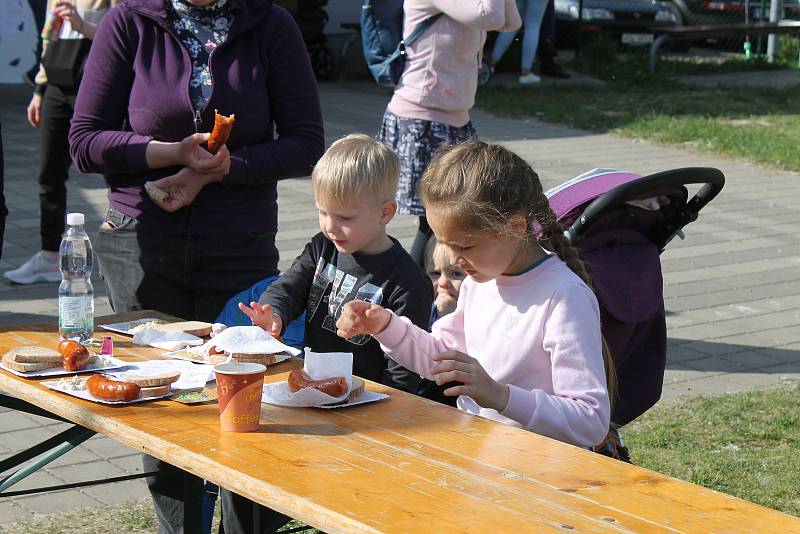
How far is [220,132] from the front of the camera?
3.69m

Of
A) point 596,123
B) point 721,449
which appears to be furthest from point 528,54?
point 721,449

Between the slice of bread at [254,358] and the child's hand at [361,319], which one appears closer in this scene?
the child's hand at [361,319]

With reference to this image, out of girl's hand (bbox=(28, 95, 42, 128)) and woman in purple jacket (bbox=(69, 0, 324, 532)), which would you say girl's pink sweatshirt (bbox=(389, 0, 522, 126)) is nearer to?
girl's hand (bbox=(28, 95, 42, 128))

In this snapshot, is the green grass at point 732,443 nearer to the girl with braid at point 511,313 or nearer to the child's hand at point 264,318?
the girl with braid at point 511,313

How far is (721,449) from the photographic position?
4.93 m

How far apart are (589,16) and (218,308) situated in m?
16.4

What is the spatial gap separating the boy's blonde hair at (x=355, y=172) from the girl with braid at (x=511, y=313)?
13.5 inches

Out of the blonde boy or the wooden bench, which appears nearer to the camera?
the blonde boy

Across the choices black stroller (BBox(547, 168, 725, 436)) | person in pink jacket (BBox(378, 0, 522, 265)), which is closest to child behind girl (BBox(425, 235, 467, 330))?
black stroller (BBox(547, 168, 725, 436))

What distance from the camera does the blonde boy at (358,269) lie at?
3.42 metres

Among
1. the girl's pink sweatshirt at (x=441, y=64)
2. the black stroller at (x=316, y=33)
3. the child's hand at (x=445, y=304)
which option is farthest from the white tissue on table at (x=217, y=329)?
the black stroller at (x=316, y=33)

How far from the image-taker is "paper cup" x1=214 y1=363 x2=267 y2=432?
2656 mm

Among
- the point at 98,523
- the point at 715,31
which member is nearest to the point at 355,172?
the point at 98,523

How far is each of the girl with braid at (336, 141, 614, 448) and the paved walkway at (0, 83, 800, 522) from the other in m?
1.84
